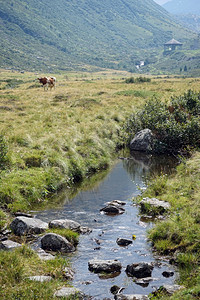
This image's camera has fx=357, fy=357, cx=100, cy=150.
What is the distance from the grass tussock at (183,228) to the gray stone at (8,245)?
4.84 m

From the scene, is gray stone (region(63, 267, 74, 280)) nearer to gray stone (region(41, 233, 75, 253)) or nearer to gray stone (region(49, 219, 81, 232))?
gray stone (region(41, 233, 75, 253))

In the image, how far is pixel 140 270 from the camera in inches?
423

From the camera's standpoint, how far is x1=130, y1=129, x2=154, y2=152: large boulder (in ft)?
90.1

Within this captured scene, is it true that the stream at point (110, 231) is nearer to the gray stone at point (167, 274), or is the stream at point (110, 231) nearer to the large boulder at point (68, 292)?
the gray stone at point (167, 274)

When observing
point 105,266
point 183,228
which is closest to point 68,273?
point 105,266

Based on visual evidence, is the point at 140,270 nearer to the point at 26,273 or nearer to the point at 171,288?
the point at 171,288

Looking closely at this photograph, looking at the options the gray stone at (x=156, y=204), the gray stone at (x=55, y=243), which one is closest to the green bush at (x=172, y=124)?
the gray stone at (x=156, y=204)

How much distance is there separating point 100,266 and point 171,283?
7.20 feet

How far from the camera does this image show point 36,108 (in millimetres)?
35094

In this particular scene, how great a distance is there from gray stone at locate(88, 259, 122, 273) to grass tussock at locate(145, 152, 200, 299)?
192 cm

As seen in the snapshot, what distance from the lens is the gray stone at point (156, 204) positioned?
15.6 meters

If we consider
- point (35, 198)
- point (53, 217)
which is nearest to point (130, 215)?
point (53, 217)

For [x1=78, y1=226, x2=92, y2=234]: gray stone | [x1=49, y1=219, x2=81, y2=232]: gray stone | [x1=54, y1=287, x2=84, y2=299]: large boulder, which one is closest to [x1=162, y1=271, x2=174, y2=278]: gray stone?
[x1=54, y1=287, x2=84, y2=299]: large boulder

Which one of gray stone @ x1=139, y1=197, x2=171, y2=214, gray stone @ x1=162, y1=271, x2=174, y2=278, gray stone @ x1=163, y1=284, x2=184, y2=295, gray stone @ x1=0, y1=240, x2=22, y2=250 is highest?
gray stone @ x1=139, y1=197, x2=171, y2=214
